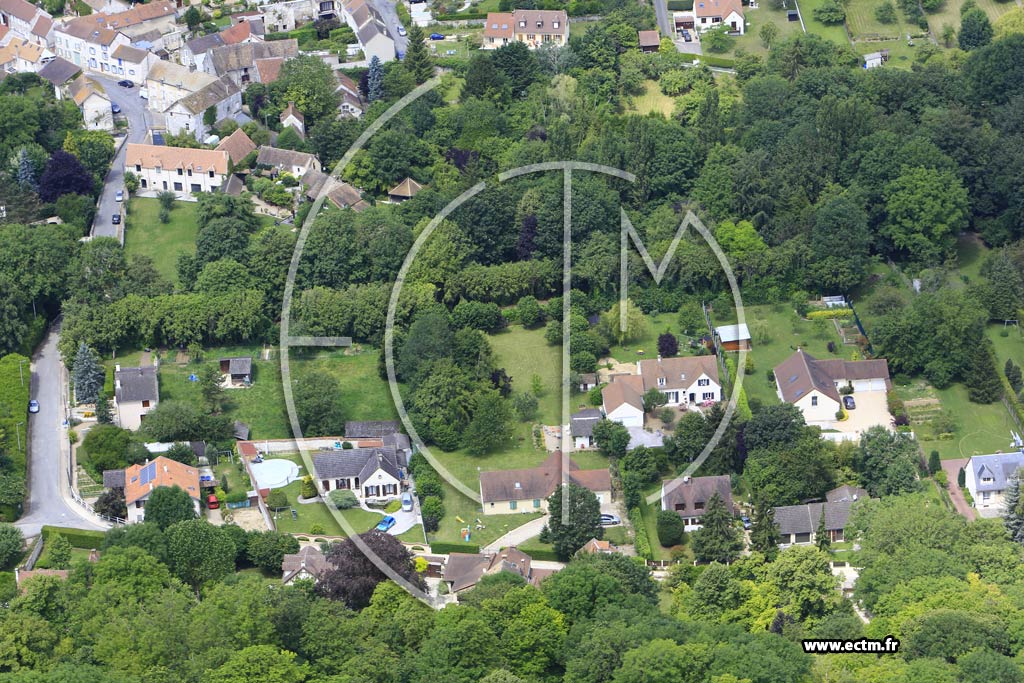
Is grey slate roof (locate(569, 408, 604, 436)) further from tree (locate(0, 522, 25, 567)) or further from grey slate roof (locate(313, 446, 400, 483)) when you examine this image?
tree (locate(0, 522, 25, 567))

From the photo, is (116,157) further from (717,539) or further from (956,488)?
(956,488)

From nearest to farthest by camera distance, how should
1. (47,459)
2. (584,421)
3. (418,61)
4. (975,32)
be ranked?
1. (47,459)
2. (584,421)
3. (418,61)
4. (975,32)

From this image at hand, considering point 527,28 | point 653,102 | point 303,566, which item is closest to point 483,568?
point 303,566

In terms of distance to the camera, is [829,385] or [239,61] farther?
[239,61]

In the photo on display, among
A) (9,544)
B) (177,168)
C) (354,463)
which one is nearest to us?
(9,544)

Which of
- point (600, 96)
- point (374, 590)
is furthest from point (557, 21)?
point (374, 590)

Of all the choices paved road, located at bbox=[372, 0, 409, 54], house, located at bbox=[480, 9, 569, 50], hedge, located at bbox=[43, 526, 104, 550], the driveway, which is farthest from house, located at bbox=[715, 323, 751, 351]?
paved road, located at bbox=[372, 0, 409, 54]

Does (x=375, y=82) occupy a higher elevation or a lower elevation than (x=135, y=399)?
lower

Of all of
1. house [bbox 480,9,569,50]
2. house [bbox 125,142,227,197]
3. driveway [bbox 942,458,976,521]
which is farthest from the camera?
house [bbox 480,9,569,50]
